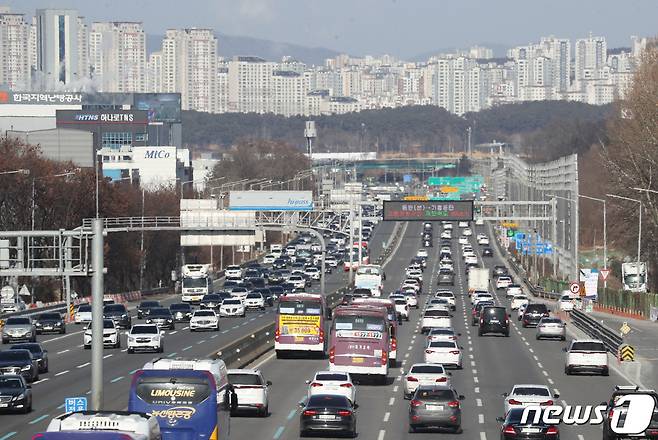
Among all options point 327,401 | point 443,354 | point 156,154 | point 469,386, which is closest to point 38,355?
point 443,354

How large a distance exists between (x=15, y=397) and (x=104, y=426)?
19508 mm

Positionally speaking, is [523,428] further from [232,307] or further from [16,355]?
[232,307]

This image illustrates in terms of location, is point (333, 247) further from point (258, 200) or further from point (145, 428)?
point (145, 428)

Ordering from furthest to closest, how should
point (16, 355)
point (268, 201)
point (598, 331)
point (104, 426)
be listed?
1. point (268, 201)
2. point (598, 331)
3. point (16, 355)
4. point (104, 426)

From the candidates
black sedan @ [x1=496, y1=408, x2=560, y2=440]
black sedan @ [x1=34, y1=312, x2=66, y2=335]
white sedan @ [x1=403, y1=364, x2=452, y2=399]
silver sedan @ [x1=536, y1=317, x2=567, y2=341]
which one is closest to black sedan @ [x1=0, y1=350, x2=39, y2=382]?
white sedan @ [x1=403, y1=364, x2=452, y2=399]

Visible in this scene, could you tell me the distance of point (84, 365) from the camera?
2138 inches

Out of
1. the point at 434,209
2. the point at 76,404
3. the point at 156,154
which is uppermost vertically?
the point at 156,154

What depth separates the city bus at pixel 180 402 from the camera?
2684 cm

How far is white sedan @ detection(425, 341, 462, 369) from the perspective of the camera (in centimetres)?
5306

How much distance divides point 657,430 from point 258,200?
3373 inches

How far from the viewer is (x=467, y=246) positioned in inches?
6531

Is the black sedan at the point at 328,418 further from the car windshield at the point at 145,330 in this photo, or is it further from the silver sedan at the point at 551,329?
the silver sedan at the point at 551,329

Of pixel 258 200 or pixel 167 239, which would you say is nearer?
pixel 258 200

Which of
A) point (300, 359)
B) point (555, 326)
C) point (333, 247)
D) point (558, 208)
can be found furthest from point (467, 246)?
point (300, 359)
